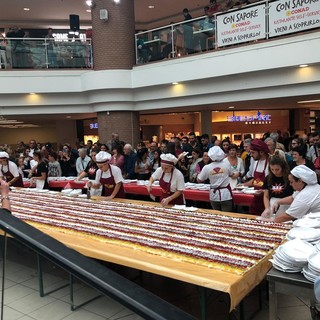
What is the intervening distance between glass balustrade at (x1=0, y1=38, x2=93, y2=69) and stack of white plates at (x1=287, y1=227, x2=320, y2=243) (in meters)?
12.6

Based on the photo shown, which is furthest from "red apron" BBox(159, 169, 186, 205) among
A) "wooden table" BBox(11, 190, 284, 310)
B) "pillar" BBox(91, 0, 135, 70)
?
"pillar" BBox(91, 0, 135, 70)

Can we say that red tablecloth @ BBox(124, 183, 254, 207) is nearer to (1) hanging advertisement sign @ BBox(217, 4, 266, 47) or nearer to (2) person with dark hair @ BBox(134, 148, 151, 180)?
(2) person with dark hair @ BBox(134, 148, 151, 180)

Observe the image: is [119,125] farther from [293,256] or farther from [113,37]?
[293,256]

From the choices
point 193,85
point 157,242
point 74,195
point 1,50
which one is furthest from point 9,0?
point 157,242

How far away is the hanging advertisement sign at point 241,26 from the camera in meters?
9.91

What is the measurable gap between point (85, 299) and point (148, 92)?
1027 cm

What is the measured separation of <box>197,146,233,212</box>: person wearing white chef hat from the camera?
18.0 feet

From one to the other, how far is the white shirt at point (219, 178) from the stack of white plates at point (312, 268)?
308cm

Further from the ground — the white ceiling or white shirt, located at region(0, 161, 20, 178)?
the white ceiling

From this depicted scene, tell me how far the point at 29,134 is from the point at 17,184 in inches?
849

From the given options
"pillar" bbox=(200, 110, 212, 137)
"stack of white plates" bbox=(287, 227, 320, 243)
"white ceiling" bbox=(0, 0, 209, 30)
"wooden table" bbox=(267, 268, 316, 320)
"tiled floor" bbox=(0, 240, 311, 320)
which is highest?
"white ceiling" bbox=(0, 0, 209, 30)

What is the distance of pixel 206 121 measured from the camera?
55.9ft

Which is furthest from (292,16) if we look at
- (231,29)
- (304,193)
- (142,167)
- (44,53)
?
(44,53)

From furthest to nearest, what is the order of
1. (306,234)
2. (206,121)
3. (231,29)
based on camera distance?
(206,121), (231,29), (306,234)
